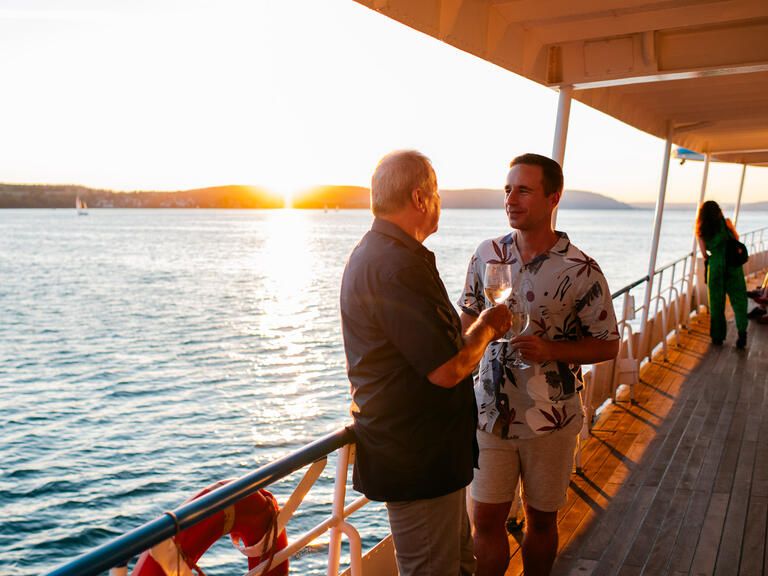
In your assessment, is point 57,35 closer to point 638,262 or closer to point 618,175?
point 618,175

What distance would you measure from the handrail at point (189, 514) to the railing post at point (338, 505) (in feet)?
0.13

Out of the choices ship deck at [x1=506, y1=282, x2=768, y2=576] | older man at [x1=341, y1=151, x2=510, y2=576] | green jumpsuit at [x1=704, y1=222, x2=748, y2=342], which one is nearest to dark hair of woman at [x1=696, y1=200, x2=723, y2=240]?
green jumpsuit at [x1=704, y1=222, x2=748, y2=342]

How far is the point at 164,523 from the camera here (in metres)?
1.09

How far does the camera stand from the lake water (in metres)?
13.4

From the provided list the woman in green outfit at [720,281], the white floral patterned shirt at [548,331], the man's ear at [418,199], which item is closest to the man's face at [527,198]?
the white floral patterned shirt at [548,331]

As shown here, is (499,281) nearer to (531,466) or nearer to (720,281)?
(531,466)

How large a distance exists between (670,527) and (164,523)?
240 centimetres

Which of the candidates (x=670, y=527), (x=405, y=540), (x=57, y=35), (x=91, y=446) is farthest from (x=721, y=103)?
(x=57, y=35)

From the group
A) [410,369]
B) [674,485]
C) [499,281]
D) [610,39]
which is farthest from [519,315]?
[674,485]

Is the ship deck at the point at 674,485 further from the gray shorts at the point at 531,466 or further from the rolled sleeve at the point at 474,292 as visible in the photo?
the rolled sleeve at the point at 474,292

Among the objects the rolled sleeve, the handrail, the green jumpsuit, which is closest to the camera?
the handrail

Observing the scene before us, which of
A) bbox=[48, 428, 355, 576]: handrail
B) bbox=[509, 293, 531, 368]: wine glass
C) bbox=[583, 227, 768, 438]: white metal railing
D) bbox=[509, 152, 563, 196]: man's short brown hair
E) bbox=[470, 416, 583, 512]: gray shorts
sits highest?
bbox=[509, 152, 563, 196]: man's short brown hair

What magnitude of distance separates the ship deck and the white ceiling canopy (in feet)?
5.92

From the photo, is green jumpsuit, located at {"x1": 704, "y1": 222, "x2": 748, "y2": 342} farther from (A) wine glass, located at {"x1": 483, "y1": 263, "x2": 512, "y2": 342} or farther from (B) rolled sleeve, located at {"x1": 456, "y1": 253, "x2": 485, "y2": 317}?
(A) wine glass, located at {"x1": 483, "y1": 263, "x2": 512, "y2": 342}
